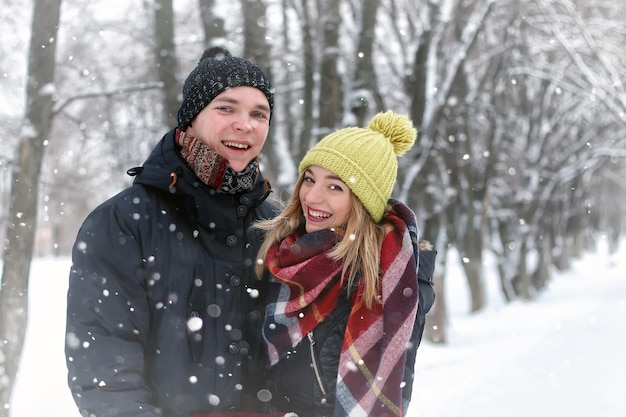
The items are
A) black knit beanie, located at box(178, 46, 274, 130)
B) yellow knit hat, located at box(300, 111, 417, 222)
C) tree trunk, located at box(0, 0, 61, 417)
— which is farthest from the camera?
tree trunk, located at box(0, 0, 61, 417)

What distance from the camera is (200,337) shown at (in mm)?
2510

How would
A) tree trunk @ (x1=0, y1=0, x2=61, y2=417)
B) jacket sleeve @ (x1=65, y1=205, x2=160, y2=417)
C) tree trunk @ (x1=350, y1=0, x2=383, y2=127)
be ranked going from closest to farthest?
jacket sleeve @ (x1=65, y1=205, x2=160, y2=417)
tree trunk @ (x1=0, y1=0, x2=61, y2=417)
tree trunk @ (x1=350, y1=0, x2=383, y2=127)

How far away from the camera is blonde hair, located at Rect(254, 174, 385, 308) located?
8.79 ft

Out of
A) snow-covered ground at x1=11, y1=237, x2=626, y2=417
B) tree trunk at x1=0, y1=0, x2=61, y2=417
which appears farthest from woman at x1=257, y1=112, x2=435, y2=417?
snow-covered ground at x1=11, y1=237, x2=626, y2=417

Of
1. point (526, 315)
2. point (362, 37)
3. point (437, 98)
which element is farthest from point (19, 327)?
point (526, 315)

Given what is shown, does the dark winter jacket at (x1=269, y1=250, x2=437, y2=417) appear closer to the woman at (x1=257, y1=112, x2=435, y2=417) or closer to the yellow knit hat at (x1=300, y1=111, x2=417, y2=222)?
the woman at (x1=257, y1=112, x2=435, y2=417)

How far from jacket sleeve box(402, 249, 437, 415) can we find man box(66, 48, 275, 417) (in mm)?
619

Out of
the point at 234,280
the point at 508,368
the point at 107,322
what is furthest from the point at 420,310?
the point at 508,368

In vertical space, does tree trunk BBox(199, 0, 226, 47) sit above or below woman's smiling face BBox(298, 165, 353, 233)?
above

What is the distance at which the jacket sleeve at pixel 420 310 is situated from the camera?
2.69m

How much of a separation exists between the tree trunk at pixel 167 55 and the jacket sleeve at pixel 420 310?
581 cm

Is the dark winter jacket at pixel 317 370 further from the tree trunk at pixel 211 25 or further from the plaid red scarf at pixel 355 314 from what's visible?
the tree trunk at pixel 211 25

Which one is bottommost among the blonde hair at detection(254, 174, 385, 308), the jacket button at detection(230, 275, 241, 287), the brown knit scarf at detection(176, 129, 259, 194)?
the jacket button at detection(230, 275, 241, 287)

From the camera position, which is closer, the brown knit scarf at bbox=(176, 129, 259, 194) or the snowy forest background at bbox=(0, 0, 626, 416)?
the brown knit scarf at bbox=(176, 129, 259, 194)
